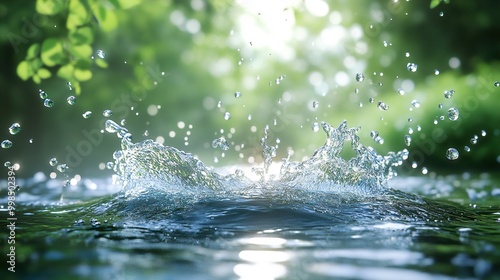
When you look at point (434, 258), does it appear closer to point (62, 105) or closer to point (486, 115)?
point (486, 115)

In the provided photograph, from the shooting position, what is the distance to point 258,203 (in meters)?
4.49

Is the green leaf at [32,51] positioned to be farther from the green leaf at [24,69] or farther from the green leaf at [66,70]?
the green leaf at [66,70]

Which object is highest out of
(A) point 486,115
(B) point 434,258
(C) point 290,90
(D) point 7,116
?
(C) point 290,90

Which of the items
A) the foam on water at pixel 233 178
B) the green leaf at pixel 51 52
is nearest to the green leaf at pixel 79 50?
the green leaf at pixel 51 52

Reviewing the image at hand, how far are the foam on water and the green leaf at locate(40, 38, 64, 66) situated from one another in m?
0.92

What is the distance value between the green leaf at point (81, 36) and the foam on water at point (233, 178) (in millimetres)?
986

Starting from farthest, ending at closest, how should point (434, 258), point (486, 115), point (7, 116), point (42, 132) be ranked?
point (42, 132) → point (7, 116) → point (486, 115) → point (434, 258)

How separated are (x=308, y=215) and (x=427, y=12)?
1853 centimetres

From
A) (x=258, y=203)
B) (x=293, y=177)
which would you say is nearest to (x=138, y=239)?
(x=258, y=203)

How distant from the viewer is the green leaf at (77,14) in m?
6.14

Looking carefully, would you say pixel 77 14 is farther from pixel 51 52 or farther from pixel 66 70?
pixel 66 70

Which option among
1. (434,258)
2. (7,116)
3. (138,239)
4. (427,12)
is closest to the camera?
(434,258)

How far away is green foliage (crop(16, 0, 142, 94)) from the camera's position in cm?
608

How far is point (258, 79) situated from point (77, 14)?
12824mm
